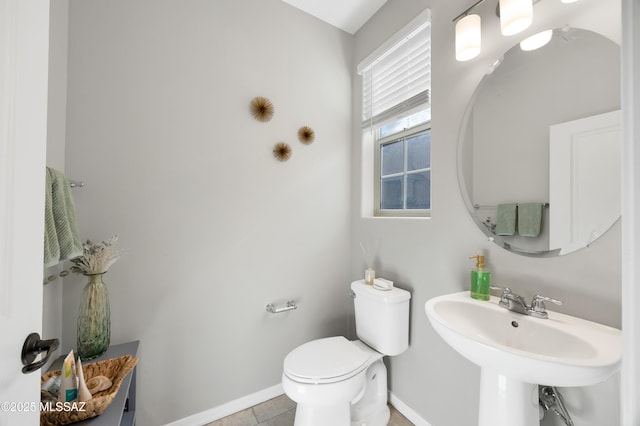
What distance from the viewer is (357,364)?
1.24m

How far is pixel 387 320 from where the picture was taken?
1.38m

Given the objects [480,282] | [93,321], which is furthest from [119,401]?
[480,282]

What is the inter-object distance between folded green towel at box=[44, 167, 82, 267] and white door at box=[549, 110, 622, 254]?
1704 mm

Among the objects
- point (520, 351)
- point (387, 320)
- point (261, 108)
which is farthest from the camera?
point (261, 108)

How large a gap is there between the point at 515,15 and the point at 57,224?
71.0 inches

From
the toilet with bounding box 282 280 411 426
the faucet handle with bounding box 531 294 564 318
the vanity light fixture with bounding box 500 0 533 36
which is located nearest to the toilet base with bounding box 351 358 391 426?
the toilet with bounding box 282 280 411 426

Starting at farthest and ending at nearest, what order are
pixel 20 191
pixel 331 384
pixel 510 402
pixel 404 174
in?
pixel 404 174
pixel 331 384
pixel 510 402
pixel 20 191

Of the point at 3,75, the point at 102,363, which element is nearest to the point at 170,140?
the point at 3,75

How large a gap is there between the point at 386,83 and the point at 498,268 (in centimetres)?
135

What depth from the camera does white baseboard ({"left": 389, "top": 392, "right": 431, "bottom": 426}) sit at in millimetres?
1392

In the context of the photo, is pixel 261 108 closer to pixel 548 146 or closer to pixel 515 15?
pixel 515 15

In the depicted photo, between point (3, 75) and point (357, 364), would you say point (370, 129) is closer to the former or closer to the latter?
point (357, 364)

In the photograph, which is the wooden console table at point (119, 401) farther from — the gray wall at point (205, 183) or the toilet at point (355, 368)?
the toilet at point (355, 368)

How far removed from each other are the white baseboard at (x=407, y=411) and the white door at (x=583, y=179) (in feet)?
3.88
